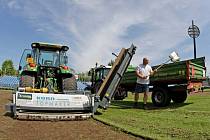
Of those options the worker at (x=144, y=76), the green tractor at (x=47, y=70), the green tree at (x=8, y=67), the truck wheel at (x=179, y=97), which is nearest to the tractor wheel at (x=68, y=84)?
the green tractor at (x=47, y=70)

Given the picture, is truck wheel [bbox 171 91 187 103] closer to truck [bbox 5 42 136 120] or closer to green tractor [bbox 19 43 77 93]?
truck [bbox 5 42 136 120]

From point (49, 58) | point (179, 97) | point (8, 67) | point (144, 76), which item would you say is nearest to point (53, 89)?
point (49, 58)

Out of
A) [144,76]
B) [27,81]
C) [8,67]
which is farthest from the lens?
[8,67]

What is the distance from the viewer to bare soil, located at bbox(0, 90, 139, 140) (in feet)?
17.6

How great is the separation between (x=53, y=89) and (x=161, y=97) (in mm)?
4264

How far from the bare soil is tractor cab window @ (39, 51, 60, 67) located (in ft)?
11.8

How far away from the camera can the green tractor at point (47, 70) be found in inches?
375

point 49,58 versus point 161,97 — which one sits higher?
point 49,58

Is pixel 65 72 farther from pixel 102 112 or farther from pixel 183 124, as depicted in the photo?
pixel 183 124

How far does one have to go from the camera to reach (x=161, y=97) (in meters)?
11.3

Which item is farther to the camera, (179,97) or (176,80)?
(179,97)

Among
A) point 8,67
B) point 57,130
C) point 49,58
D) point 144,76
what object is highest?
point 8,67

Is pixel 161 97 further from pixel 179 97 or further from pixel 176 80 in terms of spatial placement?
pixel 179 97

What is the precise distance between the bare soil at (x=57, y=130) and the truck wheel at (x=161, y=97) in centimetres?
450
